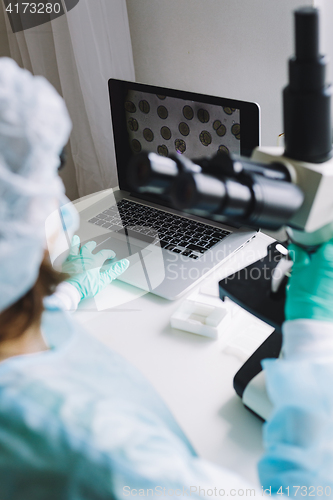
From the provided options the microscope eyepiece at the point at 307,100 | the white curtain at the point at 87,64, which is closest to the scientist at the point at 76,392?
the microscope eyepiece at the point at 307,100

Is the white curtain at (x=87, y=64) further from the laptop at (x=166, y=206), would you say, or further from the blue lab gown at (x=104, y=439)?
the blue lab gown at (x=104, y=439)

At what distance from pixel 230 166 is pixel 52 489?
0.34m

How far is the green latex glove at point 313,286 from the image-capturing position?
544mm

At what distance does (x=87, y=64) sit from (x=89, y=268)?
2.53 ft

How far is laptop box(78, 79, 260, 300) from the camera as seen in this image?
1018 mm

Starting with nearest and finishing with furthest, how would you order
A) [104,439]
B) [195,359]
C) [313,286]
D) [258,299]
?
[104,439] → [313,286] → [258,299] → [195,359]

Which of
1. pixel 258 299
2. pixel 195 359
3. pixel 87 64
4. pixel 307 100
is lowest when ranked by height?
pixel 195 359

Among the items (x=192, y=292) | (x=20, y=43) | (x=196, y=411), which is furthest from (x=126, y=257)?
(x=20, y=43)

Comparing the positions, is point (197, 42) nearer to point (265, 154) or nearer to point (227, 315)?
point (227, 315)

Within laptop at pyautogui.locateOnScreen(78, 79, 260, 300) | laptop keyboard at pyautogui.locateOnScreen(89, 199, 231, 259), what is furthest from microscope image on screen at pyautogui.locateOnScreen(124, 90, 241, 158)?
laptop keyboard at pyautogui.locateOnScreen(89, 199, 231, 259)

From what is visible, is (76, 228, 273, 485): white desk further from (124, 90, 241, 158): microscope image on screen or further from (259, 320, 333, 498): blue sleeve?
(124, 90, 241, 158): microscope image on screen

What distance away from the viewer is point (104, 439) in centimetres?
44

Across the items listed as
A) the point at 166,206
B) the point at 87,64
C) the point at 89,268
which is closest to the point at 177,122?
the point at 166,206

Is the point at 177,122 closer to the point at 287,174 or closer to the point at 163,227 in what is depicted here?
the point at 163,227
